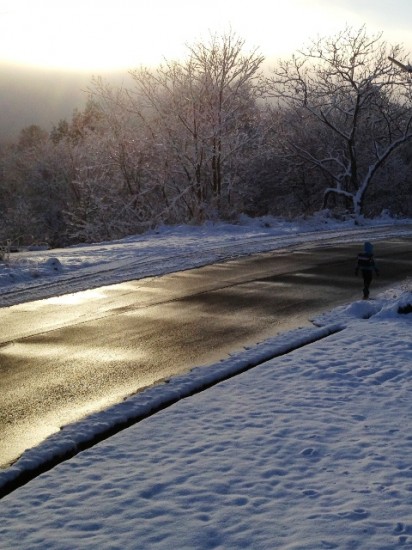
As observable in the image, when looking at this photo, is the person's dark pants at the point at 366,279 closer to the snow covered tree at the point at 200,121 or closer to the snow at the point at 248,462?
the snow at the point at 248,462

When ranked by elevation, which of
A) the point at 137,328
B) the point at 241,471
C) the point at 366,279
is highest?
the point at 366,279

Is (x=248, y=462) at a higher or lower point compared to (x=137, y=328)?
lower

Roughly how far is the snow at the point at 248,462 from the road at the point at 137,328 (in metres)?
0.57

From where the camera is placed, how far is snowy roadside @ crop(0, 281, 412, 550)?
4.91 metres

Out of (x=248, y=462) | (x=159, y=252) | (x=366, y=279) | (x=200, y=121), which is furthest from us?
(x=200, y=121)

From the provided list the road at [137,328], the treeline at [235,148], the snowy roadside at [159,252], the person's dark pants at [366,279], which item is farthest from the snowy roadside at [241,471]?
the treeline at [235,148]

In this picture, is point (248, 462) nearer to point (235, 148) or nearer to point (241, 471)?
point (241, 471)

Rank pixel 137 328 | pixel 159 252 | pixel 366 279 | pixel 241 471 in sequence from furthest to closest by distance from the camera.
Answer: pixel 159 252 → pixel 366 279 → pixel 137 328 → pixel 241 471

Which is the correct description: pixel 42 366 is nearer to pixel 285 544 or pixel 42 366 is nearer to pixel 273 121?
pixel 285 544

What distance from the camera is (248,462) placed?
6133 millimetres

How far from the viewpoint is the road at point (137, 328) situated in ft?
26.1

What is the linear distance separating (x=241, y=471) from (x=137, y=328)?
5.86 meters

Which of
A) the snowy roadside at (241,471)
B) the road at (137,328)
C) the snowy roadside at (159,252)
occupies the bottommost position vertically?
the snowy roadside at (241,471)

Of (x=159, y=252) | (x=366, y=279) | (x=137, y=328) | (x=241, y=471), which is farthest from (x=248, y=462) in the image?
(x=159, y=252)
